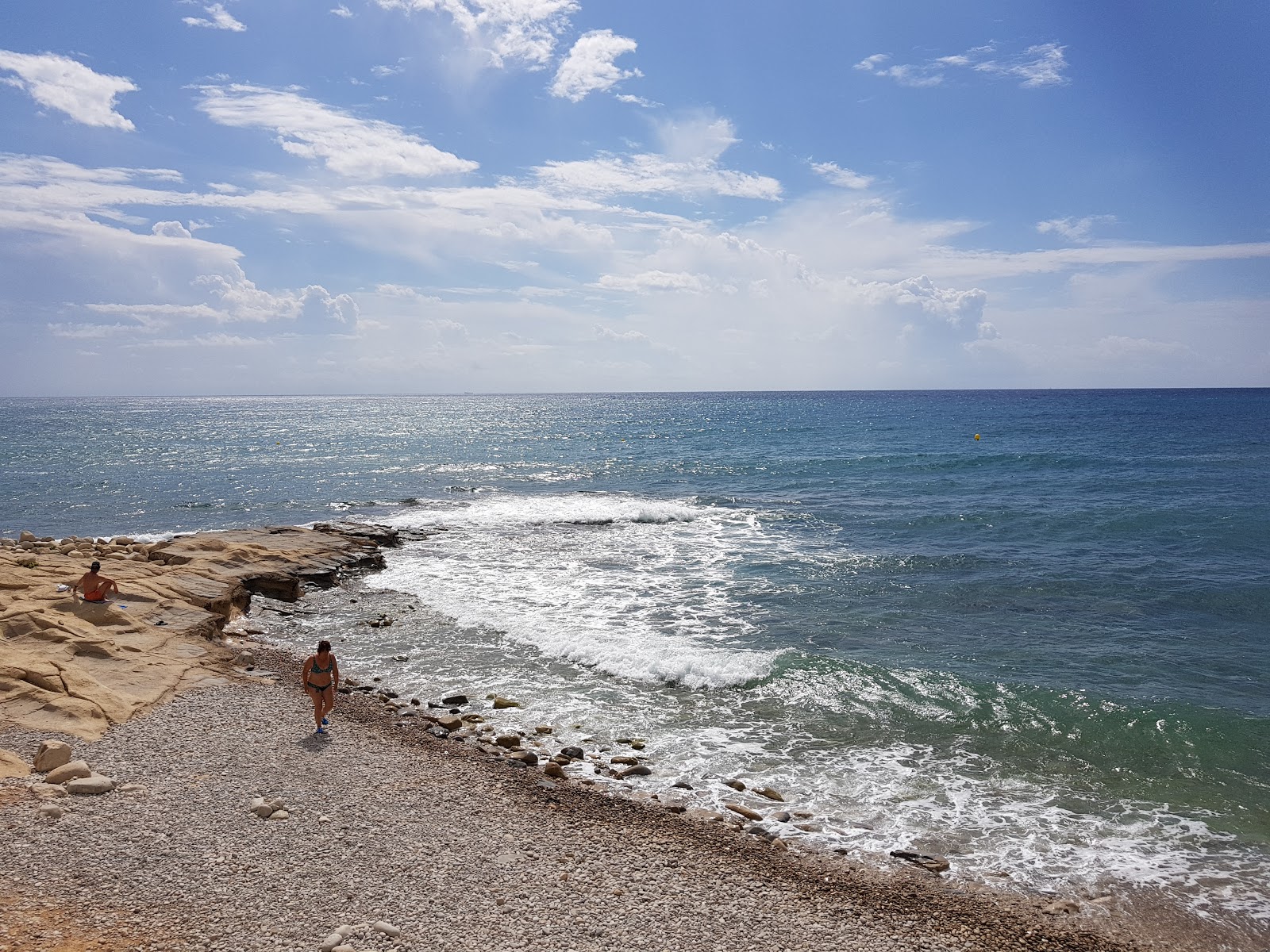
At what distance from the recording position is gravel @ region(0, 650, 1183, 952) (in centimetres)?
803

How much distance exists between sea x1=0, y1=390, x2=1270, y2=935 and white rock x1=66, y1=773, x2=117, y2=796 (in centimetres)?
625

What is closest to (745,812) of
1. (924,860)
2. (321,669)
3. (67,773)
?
(924,860)

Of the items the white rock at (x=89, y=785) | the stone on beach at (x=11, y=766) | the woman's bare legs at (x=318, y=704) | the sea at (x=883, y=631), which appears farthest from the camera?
the woman's bare legs at (x=318, y=704)

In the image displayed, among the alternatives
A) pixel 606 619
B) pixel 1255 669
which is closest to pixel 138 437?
pixel 606 619

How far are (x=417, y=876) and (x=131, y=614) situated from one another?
42.6 ft

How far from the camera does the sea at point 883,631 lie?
11.5 meters

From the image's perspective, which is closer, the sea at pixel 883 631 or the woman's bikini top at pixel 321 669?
the sea at pixel 883 631

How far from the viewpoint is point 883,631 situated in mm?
20000

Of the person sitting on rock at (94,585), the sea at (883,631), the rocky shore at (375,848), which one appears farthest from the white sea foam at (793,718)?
the person sitting on rock at (94,585)

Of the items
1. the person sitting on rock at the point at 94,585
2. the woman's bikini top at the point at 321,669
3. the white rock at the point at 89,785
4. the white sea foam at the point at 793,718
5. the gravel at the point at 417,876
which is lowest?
the white sea foam at the point at 793,718

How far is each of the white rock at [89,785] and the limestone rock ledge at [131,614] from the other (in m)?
2.04

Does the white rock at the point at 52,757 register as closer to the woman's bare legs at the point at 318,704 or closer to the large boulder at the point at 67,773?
the large boulder at the point at 67,773

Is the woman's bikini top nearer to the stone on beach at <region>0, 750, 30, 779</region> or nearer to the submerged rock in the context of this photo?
the stone on beach at <region>0, 750, 30, 779</region>

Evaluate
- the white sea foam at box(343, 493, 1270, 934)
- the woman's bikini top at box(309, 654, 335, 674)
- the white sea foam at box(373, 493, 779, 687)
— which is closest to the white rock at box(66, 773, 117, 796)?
the woman's bikini top at box(309, 654, 335, 674)
